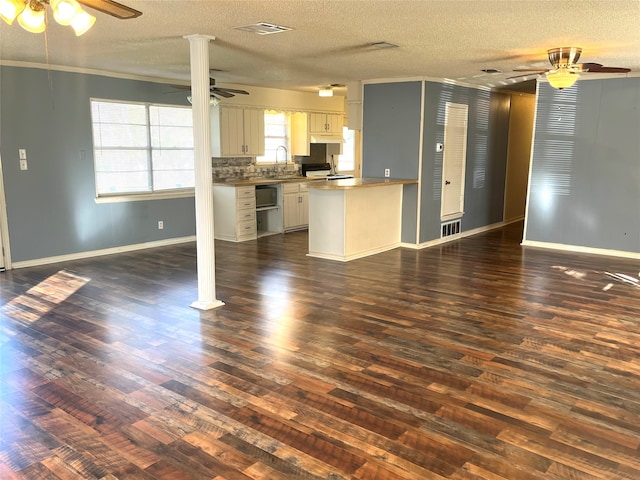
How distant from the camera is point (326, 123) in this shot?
33.7ft

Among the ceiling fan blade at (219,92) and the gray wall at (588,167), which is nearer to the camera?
the ceiling fan blade at (219,92)

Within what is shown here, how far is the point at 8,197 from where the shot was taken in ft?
20.0

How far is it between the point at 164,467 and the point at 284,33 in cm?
340

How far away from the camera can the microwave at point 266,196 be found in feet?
28.0

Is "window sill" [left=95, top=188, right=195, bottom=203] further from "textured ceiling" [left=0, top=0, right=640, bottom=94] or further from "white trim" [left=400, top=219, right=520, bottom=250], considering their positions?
"white trim" [left=400, top=219, right=520, bottom=250]

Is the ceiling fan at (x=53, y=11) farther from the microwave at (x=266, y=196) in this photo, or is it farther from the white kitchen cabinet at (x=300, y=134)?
the white kitchen cabinet at (x=300, y=134)

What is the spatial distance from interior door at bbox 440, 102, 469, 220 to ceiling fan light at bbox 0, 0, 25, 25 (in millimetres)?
6324

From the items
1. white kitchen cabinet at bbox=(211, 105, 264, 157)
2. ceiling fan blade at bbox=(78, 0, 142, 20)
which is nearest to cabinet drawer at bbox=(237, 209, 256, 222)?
white kitchen cabinet at bbox=(211, 105, 264, 157)

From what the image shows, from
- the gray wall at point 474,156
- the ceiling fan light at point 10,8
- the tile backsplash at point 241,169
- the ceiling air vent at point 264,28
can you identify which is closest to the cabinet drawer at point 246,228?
the tile backsplash at point 241,169

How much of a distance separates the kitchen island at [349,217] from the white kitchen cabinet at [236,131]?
2150 mm

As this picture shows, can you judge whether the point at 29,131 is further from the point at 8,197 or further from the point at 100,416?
the point at 100,416

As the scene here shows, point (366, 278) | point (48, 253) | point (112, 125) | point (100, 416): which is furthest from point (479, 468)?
point (112, 125)

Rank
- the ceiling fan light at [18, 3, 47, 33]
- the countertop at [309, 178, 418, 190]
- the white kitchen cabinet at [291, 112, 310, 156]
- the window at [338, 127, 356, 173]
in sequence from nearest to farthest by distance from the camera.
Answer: the ceiling fan light at [18, 3, 47, 33], the countertop at [309, 178, 418, 190], the white kitchen cabinet at [291, 112, 310, 156], the window at [338, 127, 356, 173]

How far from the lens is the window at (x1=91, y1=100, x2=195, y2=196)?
275 inches
